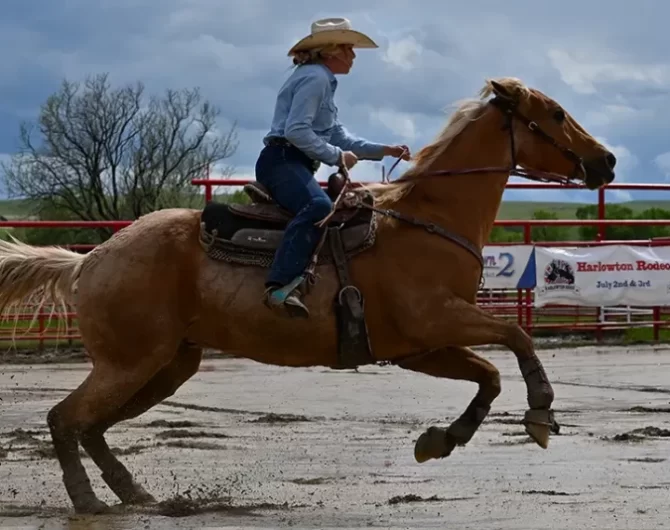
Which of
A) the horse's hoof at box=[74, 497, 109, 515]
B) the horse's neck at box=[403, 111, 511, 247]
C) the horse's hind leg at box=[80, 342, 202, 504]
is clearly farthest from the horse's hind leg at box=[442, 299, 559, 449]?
the horse's hoof at box=[74, 497, 109, 515]

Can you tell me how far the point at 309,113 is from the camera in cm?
669

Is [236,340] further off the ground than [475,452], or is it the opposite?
[236,340]

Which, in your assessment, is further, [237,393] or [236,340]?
[237,393]

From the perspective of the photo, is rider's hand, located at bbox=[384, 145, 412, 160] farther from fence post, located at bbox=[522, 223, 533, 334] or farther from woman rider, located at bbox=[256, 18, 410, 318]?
fence post, located at bbox=[522, 223, 533, 334]

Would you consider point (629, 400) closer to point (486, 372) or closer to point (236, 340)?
point (486, 372)

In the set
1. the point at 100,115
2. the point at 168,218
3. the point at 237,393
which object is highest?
the point at 100,115

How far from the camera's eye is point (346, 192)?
22.7ft

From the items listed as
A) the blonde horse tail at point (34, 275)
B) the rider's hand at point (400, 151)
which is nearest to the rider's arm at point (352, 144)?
the rider's hand at point (400, 151)

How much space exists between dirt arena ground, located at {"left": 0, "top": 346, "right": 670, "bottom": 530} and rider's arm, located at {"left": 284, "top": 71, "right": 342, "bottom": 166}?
190cm

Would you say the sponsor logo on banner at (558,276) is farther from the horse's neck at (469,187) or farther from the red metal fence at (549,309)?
the horse's neck at (469,187)

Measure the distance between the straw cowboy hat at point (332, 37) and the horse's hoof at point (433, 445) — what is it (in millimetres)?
2144

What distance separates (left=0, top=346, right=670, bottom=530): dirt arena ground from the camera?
6270mm

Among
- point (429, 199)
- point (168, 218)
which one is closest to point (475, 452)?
point (429, 199)

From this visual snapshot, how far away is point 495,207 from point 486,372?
947mm
